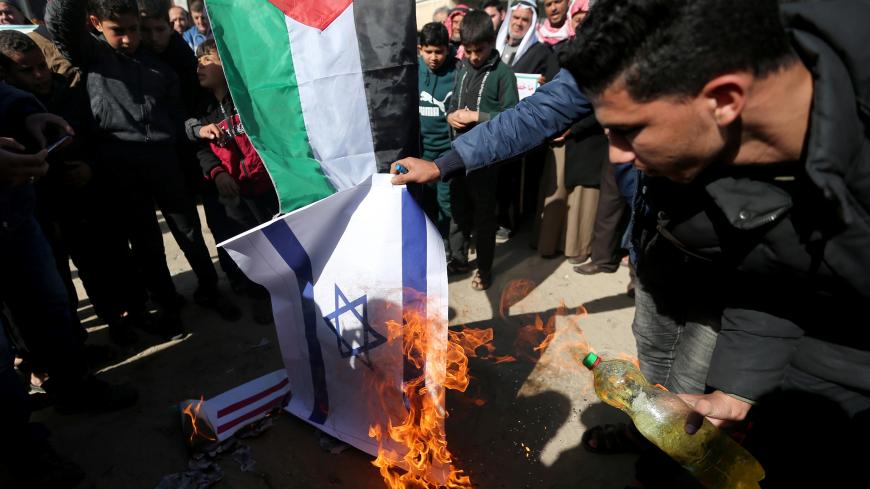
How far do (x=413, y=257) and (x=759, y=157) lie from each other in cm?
144

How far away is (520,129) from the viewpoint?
244 centimetres

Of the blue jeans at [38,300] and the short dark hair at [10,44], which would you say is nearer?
the blue jeans at [38,300]

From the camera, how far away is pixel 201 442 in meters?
2.79

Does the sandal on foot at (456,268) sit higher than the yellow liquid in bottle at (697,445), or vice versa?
the yellow liquid in bottle at (697,445)

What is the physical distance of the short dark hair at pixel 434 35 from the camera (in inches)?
165

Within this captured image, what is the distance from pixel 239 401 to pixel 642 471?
2378mm

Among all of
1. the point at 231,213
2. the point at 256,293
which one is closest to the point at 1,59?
the point at 231,213

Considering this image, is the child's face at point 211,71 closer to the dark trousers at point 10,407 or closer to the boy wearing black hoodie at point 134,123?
the boy wearing black hoodie at point 134,123

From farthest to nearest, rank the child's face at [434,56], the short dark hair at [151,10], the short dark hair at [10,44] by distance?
the child's face at [434,56], the short dark hair at [151,10], the short dark hair at [10,44]

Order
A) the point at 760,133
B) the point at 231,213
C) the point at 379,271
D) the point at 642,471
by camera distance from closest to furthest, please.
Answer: the point at 760,133, the point at 379,271, the point at 642,471, the point at 231,213

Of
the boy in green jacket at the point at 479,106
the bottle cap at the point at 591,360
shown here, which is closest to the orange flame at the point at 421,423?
the bottle cap at the point at 591,360

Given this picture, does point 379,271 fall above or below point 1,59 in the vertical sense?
below

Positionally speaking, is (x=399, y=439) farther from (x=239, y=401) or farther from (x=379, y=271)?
(x=239, y=401)

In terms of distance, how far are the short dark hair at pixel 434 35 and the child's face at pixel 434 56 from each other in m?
0.05
